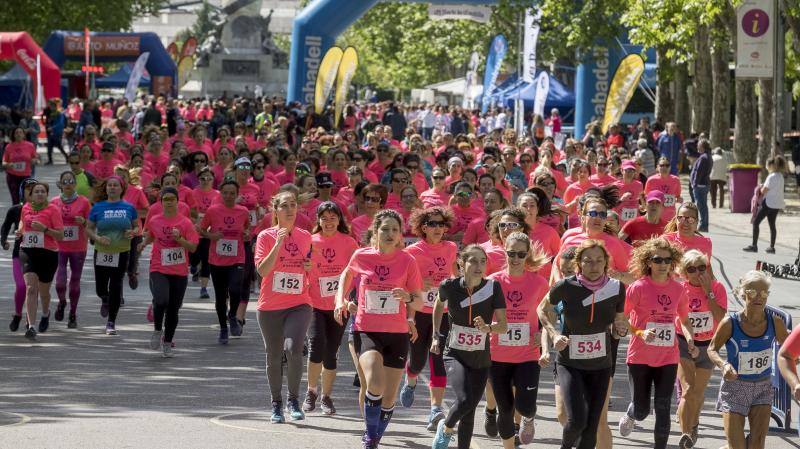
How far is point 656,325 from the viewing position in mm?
9641

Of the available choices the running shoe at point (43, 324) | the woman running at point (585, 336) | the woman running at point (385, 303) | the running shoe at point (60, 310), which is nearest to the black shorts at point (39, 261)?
the running shoe at point (43, 324)

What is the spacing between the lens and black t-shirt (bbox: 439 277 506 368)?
9.34 metres

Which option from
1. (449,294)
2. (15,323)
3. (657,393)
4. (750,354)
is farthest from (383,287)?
(15,323)

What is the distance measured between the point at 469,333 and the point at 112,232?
6520 mm

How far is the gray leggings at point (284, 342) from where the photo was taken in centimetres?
1084

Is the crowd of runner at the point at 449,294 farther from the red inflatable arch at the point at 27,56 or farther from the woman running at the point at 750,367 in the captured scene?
the red inflatable arch at the point at 27,56

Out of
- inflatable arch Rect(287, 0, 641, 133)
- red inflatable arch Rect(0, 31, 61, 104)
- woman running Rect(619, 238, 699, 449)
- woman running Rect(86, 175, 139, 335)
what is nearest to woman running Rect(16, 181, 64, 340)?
woman running Rect(86, 175, 139, 335)

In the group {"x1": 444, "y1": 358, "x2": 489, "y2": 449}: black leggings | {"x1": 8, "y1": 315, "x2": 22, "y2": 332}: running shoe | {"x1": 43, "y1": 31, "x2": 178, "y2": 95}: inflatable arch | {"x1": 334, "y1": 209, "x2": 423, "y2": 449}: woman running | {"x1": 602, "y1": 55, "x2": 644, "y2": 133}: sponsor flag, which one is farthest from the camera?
{"x1": 43, "y1": 31, "x2": 178, "y2": 95}: inflatable arch

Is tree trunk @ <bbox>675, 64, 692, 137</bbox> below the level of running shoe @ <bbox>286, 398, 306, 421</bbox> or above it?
above

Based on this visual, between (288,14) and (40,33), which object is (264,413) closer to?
(40,33)

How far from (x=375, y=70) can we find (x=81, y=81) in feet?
201

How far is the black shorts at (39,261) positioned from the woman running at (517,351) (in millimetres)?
6546

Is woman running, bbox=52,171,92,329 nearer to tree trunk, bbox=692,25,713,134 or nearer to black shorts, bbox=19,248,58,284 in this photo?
black shorts, bbox=19,248,58,284

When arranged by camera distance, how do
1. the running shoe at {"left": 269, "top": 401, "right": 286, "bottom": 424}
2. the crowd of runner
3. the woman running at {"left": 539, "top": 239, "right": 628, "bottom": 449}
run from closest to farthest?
the woman running at {"left": 539, "top": 239, "right": 628, "bottom": 449} → the crowd of runner → the running shoe at {"left": 269, "top": 401, "right": 286, "bottom": 424}
